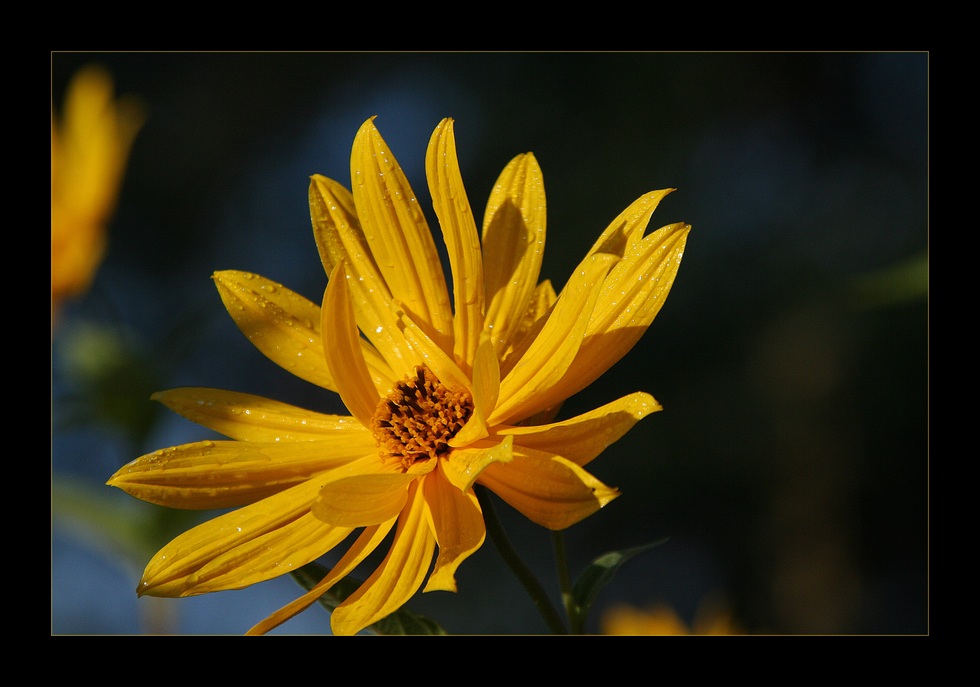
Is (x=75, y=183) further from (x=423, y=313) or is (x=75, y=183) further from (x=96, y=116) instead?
(x=423, y=313)

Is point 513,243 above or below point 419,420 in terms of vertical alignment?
above

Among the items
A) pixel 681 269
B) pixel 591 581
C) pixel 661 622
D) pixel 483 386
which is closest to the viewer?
pixel 483 386

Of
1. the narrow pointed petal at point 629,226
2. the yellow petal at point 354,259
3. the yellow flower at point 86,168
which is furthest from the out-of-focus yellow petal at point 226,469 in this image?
the yellow flower at point 86,168

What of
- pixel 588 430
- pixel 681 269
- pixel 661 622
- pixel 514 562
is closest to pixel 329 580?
pixel 514 562

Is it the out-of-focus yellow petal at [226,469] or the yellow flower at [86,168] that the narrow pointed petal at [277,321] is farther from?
the yellow flower at [86,168]

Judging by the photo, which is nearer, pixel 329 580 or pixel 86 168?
pixel 329 580

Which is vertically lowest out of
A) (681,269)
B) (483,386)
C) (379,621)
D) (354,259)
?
(379,621)

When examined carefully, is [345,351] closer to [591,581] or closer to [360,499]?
[360,499]
